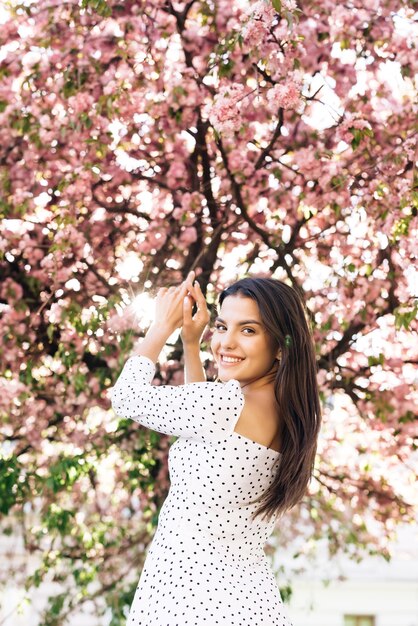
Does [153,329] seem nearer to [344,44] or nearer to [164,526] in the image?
[164,526]

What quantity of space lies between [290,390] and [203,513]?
377mm

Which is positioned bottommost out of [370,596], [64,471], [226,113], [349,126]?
[64,471]

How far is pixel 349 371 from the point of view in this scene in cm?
550

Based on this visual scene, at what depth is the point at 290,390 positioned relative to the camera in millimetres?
2611

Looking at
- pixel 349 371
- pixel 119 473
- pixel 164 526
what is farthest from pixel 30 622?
pixel 164 526

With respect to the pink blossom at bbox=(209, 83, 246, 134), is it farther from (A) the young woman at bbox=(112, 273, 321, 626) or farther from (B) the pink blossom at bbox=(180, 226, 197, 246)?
(B) the pink blossom at bbox=(180, 226, 197, 246)

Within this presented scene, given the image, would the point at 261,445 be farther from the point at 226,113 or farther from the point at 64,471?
the point at 64,471

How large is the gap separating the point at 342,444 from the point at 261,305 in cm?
401

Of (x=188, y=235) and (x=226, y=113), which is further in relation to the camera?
(x=188, y=235)

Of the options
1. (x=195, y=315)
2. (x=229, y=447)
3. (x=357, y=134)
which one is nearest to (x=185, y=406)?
(x=229, y=447)

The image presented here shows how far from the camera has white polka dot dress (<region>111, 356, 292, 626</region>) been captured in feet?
7.91

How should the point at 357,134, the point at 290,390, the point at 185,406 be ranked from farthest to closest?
the point at 357,134, the point at 290,390, the point at 185,406

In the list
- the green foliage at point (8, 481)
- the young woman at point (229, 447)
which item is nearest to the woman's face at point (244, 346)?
the young woman at point (229, 447)

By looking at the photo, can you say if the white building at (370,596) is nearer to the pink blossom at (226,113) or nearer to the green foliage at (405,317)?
the green foliage at (405,317)
